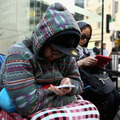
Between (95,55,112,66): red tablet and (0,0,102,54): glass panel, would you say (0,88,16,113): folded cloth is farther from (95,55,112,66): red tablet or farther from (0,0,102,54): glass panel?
(0,0,102,54): glass panel

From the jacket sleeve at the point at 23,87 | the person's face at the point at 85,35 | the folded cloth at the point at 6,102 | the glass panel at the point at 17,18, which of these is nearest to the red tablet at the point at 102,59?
the person's face at the point at 85,35

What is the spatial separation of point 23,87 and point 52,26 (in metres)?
0.45

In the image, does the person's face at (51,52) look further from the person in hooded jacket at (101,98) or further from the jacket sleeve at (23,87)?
the person in hooded jacket at (101,98)

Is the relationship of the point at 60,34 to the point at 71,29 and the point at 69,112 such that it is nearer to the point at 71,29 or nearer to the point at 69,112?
the point at 71,29

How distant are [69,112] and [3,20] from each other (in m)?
2.66

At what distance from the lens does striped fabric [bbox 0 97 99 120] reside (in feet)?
3.24

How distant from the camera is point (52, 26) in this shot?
1.08m

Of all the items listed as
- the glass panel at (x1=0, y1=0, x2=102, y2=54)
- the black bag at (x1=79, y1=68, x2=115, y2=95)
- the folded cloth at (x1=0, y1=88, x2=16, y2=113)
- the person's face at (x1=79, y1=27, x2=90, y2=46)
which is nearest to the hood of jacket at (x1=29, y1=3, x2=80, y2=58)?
the folded cloth at (x1=0, y1=88, x2=16, y2=113)

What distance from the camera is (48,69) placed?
1230mm

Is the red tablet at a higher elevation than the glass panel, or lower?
lower

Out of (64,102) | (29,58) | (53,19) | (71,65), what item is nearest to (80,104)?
(64,102)

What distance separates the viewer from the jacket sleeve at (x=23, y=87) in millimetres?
1022

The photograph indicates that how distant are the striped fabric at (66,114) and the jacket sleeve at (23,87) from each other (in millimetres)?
66

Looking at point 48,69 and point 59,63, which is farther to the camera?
point 59,63
